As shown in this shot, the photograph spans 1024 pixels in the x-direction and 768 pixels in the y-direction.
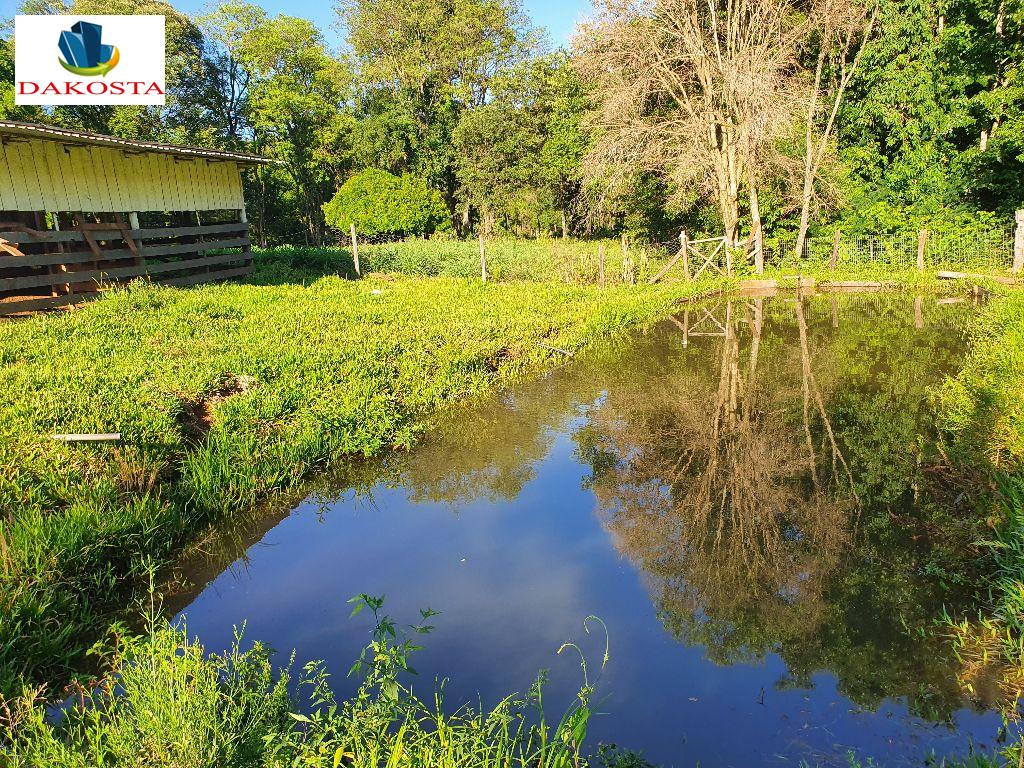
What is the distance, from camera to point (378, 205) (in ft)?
A: 104

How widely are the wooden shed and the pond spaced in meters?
7.92

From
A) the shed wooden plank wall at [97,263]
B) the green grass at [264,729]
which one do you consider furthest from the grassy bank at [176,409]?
the shed wooden plank wall at [97,263]

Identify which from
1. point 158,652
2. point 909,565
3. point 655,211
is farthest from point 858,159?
point 158,652

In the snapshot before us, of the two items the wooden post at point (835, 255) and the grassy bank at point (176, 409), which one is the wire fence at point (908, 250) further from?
the grassy bank at point (176, 409)

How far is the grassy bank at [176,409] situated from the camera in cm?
444

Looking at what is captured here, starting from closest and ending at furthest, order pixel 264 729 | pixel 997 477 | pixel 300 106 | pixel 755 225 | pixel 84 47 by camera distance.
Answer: pixel 264 729, pixel 997 477, pixel 84 47, pixel 755 225, pixel 300 106

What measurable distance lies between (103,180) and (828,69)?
2217 cm

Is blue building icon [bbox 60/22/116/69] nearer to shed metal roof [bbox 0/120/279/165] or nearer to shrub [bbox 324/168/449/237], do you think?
shed metal roof [bbox 0/120/279/165]

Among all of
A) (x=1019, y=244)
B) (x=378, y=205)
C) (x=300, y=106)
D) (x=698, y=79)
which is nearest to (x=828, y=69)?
(x=698, y=79)

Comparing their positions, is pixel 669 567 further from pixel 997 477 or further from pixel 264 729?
pixel 264 729

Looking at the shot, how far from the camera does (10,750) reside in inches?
119

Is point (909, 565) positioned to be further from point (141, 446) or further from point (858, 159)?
point (858, 159)

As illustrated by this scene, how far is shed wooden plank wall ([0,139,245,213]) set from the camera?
10898 millimetres

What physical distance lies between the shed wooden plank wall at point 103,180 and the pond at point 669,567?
28.0 ft
